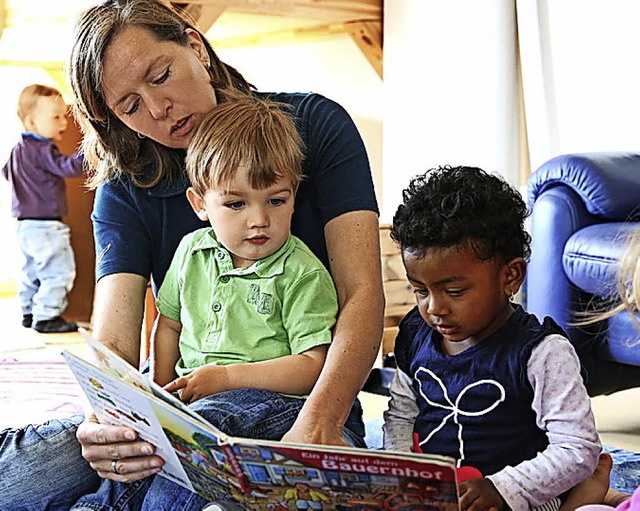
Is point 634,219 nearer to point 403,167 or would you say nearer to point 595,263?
point 595,263

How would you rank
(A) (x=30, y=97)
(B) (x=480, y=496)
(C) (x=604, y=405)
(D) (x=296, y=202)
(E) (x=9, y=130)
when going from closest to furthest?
1. (B) (x=480, y=496)
2. (D) (x=296, y=202)
3. (C) (x=604, y=405)
4. (A) (x=30, y=97)
5. (E) (x=9, y=130)

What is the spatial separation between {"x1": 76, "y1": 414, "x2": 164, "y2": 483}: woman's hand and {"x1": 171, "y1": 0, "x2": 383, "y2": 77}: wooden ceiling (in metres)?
2.46

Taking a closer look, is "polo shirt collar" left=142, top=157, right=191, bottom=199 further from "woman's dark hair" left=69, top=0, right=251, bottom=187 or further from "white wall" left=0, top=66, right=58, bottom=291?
"white wall" left=0, top=66, right=58, bottom=291

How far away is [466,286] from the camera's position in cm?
137

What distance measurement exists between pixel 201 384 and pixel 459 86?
2815mm

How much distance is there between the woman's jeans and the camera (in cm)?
136

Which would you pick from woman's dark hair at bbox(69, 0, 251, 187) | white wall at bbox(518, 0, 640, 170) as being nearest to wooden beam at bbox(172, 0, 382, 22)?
white wall at bbox(518, 0, 640, 170)

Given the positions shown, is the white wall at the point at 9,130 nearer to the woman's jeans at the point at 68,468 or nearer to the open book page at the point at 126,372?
the woman's jeans at the point at 68,468

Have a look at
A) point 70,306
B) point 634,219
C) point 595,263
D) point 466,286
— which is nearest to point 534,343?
point 466,286

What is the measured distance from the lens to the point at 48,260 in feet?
14.1

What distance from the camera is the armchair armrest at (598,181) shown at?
8.04 feet

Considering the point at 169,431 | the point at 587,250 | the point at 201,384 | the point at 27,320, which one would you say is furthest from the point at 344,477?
the point at 27,320

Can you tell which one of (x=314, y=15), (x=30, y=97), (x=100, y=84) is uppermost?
(x=314, y=15)

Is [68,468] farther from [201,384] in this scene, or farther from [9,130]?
[9,130]
